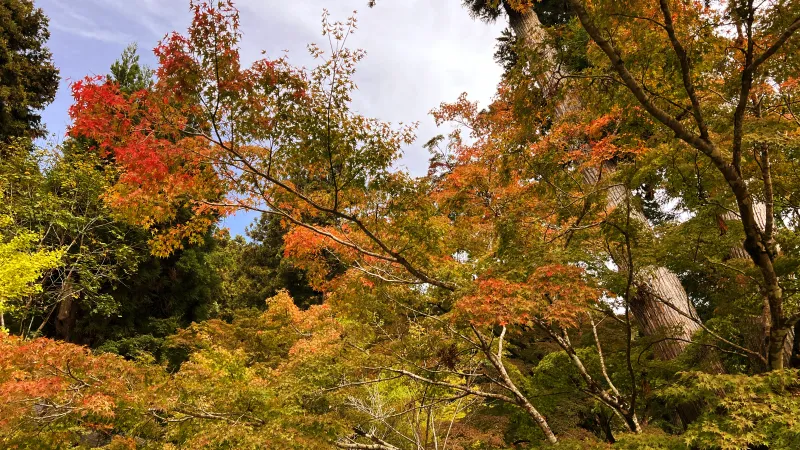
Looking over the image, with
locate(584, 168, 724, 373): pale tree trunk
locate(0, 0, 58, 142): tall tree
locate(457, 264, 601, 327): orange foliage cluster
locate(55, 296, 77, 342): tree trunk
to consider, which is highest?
locate(0, 0, 58, 142): tall tree

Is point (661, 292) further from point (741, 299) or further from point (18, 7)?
point (18, 7)

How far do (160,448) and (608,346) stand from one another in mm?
6911

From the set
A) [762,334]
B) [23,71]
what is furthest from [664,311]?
[23,71]

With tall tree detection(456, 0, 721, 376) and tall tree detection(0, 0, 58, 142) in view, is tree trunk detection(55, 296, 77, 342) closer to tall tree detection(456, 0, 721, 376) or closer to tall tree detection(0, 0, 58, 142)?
tall tree detection(0, 0, 58, 142)

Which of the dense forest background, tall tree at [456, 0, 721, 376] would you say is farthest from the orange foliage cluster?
tall tree at [456, 0, 721, 376]

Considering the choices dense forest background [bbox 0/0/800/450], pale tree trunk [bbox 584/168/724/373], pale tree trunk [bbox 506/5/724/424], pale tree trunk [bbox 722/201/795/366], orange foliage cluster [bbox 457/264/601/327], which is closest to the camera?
dense forest background [bbox 0/0/800/450]

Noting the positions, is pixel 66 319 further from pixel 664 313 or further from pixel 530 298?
pixel 664 313

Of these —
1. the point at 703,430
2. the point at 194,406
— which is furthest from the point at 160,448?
the point at 703,430

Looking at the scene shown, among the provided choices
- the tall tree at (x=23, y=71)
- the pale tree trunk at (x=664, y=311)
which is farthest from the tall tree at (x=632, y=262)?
the tall tree at (x=23, y=71)

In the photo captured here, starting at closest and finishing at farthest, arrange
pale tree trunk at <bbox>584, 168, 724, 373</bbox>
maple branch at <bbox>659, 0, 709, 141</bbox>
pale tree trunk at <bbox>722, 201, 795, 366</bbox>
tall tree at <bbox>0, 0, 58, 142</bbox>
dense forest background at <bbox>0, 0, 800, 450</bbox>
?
maple branch at <bbox>659, 0, 709, 141</bbox>
dense forest background at <bbox>0, 0, 800, 450</bbox>
pale tree trunk at <bbox>722, 201, 795, 366</bbox>
pale tree trunk at <bbox>584, 168, 724, 373</bbox>
tall tree at <bbox>0, 0, 58, 142</bbox>

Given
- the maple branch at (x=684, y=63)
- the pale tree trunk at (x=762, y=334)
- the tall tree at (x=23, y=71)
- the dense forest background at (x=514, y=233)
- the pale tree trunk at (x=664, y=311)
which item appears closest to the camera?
the maple branch at (x=684, y=63)

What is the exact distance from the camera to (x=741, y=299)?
4375 millimetres

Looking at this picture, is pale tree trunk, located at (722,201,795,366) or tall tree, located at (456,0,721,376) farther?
pale tree trunk, located at (722,201,795,366)

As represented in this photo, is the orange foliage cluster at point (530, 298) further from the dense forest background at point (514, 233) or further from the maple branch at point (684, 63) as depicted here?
the maple branch at point (684, 63)
